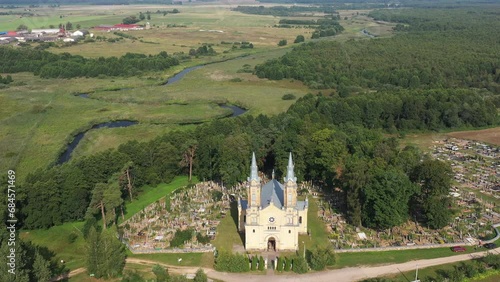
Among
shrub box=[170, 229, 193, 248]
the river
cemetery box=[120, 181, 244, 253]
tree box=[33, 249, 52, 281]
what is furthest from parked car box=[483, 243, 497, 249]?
the river

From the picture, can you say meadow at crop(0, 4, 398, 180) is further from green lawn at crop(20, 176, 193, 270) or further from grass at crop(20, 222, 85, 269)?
green lawn at crop(20, 176, 193, 270)

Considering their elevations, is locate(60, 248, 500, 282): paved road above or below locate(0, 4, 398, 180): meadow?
below

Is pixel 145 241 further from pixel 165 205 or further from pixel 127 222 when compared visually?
pixel 165 205


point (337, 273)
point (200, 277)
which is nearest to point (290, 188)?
point (337, 273)

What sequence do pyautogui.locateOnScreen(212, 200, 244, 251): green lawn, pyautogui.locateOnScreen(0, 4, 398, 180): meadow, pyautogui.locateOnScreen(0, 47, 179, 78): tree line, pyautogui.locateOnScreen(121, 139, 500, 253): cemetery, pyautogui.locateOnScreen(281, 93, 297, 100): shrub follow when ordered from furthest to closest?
pyautogui.locateOnScreen(0, 47, 179, 78): tree line
pyautogui.locateOnScreen(281, 93, 297, 100): shrub
pyautogui.locateOnScreen(0, 4, 398, 180): meadow
pyautogui.locateOnScreen(121, 139, 500, 253): cemetery
pyautogui.locateOnScreen(212, 200, 244, 251): green lawn

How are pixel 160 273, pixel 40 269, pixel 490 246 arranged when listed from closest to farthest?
1. pixel 40 269
2. pixel 160 273
3. pixel 490 246

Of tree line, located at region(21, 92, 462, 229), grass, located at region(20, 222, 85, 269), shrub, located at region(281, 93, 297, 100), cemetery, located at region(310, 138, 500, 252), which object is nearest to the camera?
grass, located at region(20, 222, 85, 269)

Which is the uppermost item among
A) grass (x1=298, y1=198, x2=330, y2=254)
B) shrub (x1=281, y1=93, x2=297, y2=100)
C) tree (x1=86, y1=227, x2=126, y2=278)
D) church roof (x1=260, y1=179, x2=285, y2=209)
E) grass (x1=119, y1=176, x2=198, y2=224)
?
church roof (x1=260, y1=179, x2=285, y2=209)

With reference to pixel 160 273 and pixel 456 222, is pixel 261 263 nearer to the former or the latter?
pixel 160 273
